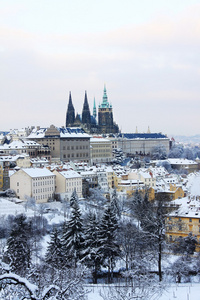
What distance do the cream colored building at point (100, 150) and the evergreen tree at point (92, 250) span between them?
71120mm

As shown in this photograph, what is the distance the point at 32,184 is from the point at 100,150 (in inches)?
1981

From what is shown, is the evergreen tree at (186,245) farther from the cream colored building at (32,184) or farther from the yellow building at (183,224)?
the cream colored building at (32,184)

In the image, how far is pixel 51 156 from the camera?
8381 centimetres

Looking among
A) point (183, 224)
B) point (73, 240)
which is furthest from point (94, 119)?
point (73, 240)

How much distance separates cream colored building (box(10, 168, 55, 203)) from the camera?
49.1 meters

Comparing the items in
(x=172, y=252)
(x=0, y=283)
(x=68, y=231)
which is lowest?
(x=172, y=252)

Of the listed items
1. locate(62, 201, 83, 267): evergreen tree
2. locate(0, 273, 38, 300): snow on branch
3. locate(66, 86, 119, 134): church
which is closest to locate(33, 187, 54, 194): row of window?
locate(62, 201, 83, 267): evergreen tree

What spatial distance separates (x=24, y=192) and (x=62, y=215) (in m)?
7.22

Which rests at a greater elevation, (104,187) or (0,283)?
(0,283)

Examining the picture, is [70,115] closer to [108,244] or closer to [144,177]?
[144,177]

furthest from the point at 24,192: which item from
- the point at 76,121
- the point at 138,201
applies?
the point at 76,121

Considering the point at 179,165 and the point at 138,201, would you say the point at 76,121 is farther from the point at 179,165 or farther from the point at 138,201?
the point at 138,201

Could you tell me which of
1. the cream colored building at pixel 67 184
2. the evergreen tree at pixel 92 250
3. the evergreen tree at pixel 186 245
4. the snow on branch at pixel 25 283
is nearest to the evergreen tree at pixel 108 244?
the evergreen tree at pixel 92 250

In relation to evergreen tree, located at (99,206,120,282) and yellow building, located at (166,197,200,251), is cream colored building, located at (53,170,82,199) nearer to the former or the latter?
yellow building, located at (166,197,200,251)
